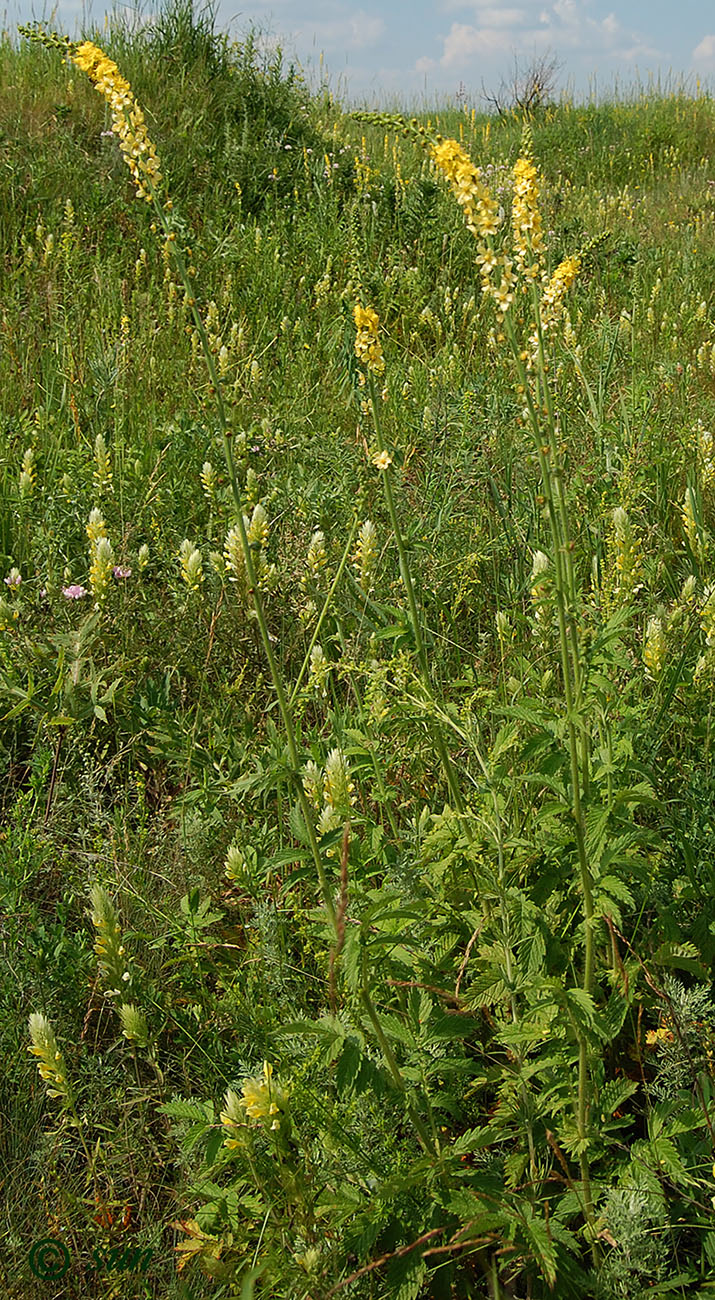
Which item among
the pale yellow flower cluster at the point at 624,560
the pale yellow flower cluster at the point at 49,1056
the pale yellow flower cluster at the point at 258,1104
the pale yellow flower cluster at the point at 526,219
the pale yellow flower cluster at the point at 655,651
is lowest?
the pale yellow flower cluster at the point at 49,1056

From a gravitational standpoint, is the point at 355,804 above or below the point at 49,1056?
above

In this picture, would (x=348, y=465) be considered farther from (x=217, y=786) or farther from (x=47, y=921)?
(x=47, y=921)

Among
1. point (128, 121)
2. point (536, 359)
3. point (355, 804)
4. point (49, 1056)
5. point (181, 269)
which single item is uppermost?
point (128, 121)

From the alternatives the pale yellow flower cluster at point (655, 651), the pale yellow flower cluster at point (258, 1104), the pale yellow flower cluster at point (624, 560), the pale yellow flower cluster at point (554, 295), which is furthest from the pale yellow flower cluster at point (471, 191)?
the pale yellow flower cluster at point (258, 1104)

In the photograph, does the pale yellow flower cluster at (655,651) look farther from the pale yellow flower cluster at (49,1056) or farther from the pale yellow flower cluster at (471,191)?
the pale yellow flower cluster at (49,1056)

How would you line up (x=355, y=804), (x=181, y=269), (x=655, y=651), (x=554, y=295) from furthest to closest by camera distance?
(x=355, y=804), (x=655, y=651), (x=554, y=295), (x=181, y=269)

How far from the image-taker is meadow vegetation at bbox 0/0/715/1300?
56.2 inches

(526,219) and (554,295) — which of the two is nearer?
(526,219)

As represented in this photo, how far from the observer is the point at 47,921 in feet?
6.99

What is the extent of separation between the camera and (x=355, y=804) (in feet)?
7.22

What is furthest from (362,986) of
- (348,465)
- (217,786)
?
(348,465)

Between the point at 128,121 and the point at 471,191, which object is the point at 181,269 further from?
the point at 471,191

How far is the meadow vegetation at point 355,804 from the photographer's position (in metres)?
1.43

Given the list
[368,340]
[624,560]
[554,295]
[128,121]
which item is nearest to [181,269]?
[128,121]
